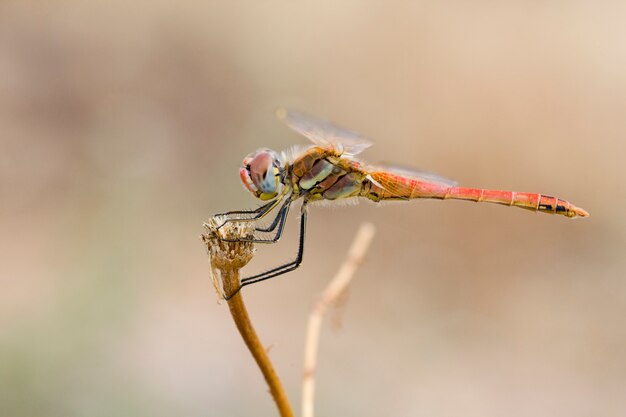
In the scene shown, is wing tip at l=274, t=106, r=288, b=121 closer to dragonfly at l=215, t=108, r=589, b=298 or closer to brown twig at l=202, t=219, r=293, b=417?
dragonfly at l=215, t=108, r=589, b=298

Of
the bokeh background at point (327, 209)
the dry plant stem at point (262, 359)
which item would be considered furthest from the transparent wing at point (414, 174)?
the bokeh background at point (327, 209)

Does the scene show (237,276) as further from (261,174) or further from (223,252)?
(261,174)

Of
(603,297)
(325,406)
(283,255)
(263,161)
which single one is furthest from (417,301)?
(263,161)

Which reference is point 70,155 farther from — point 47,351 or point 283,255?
point 47,351

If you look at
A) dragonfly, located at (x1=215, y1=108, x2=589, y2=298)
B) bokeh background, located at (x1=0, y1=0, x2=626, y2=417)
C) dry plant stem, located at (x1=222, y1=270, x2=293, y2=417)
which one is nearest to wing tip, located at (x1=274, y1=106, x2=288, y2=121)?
dragonfly, located at (x1=215, y1=108, x2=589, y2=298)

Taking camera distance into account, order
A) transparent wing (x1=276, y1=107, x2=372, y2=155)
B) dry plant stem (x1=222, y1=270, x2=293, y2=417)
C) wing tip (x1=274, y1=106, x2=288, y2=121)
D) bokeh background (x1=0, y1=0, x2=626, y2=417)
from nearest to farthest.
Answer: dry plant stem (x1=222, y1=270, x2=293, y2=417) → wing tip (x1=274, y1=106, x2=288, y2=121) → transparent wing (x1=276, y1=107, x2=372, y2=155) → bokeh background (x1=0, y1=0, x2=626, y2=417)

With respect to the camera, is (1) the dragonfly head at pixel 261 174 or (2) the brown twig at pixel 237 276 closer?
(2) the brown twig at pixel 237 276

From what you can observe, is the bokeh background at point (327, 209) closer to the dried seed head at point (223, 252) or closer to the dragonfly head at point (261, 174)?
the dragonfly head at point (261, 174)

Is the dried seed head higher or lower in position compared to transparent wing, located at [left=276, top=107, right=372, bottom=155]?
lower
